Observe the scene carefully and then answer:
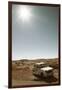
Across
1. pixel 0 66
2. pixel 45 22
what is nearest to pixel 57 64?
pixel 45 22

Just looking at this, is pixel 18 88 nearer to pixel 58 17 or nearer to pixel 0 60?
pixel 0 60

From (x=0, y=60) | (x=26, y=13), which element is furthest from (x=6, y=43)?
(x=26, y=13)

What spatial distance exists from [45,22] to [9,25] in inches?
14.9

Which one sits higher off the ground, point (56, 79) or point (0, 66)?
point (0, 66)

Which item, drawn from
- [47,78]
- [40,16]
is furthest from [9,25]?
[47,78]

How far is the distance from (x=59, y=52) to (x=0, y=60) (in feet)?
2.06

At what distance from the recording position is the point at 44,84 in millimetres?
2250

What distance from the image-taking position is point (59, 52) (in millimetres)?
2297

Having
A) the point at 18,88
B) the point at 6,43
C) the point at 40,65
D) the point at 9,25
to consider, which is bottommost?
the point at 18,88

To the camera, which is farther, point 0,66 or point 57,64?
point 57,64

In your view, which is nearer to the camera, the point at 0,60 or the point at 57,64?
the point at 0,60

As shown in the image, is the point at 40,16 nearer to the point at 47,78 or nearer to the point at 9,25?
the point at 9,25

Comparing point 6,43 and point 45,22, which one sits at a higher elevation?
point 45,22

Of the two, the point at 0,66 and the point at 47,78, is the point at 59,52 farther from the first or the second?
the point at 0,66
